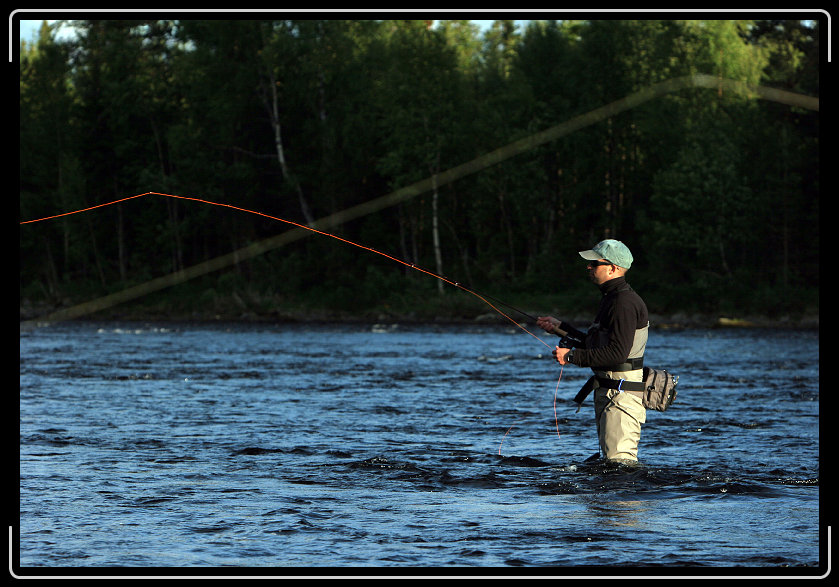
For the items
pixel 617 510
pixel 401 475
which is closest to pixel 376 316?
pixel 401 475

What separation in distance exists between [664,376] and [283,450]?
3574 millimetres

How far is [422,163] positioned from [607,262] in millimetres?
34709

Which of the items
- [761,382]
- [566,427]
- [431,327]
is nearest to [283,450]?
[566,427]

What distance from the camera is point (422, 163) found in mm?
42062

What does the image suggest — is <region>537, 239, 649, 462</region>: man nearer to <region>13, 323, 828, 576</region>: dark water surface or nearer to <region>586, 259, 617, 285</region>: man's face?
<region>586, 259, 617, 285</region>: man's face

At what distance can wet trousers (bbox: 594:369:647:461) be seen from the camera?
7758mm

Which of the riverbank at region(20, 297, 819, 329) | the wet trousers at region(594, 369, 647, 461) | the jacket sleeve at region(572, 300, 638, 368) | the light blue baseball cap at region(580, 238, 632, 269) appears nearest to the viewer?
the jacket sleeve at region(572, 300, 638, 368)

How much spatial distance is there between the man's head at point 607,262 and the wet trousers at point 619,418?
24.4 inches

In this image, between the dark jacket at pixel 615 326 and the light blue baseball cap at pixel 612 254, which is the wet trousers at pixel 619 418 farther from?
the light blue baseball cap at pixel 612 254

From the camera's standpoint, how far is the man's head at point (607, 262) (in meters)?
7.62

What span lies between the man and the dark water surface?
0.33 metres

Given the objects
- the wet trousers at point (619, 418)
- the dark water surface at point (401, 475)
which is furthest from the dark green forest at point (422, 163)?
the wet trousers at point (619, 418)

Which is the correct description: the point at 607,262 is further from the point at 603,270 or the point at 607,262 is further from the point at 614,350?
the point at 614,350

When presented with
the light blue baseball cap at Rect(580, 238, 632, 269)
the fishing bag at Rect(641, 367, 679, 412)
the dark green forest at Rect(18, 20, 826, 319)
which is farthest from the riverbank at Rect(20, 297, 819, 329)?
the light blue baseball cap at Rect(580, 238, 632, 269)
